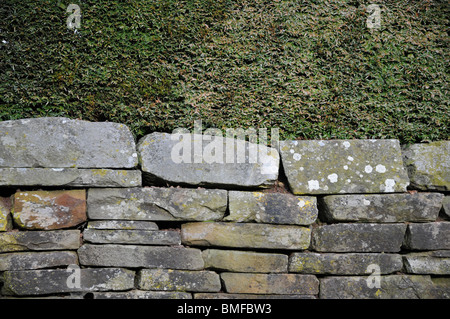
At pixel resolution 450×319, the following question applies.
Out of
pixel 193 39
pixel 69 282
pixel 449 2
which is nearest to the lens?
pixel 69 282

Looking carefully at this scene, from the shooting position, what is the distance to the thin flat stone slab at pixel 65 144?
241 centimetres

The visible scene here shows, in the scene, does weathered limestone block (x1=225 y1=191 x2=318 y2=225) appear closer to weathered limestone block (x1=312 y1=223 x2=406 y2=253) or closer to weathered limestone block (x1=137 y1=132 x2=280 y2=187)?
weathered limestone block (x1=137 y1=132 x2=280 y2=187)

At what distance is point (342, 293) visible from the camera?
2.61 metres

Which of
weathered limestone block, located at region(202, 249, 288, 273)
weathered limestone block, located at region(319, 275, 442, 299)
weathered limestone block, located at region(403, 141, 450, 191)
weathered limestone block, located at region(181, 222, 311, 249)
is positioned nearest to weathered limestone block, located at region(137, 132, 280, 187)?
weathered limestone block, located at region(181, 222, 311, 249)

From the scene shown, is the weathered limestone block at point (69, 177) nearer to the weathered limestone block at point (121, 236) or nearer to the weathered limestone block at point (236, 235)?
the weathered limestone block at point (121, 236)

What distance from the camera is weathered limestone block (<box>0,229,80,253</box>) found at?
242 centimetres

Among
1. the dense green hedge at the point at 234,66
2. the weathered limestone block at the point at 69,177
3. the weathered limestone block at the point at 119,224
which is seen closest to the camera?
the weathered limestone block at the point at 69,177

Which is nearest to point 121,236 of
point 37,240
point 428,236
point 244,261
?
point 37,240

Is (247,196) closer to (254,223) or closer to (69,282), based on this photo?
(254,223)

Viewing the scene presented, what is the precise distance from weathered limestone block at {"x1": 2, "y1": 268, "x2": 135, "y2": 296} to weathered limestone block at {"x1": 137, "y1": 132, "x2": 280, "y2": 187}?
890mm

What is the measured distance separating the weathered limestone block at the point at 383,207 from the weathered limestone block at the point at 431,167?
0.35ft

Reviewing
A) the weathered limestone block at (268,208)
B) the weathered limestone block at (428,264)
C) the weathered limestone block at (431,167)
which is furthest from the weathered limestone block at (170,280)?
the weathered limestone block at (431,167)

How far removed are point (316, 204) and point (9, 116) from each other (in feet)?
9.14

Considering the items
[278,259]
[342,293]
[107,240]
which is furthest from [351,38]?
[107,240]
